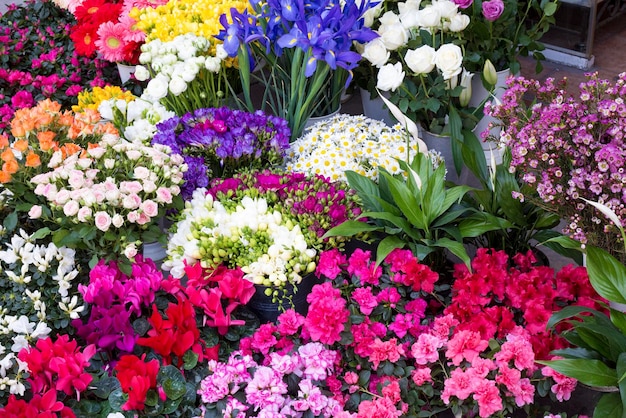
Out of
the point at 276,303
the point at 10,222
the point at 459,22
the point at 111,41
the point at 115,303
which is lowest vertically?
the point at 276,303

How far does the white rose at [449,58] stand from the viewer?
258 cm

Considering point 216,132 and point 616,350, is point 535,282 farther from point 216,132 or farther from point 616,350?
point 216,132

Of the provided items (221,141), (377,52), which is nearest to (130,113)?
(221,141)

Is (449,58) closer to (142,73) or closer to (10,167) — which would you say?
(142,73)

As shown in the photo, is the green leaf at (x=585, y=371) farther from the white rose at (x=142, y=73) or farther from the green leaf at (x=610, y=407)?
the white rose at (x=142, y=73)

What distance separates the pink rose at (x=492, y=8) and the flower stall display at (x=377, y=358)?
3.74 ft

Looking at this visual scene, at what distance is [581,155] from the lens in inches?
68.6

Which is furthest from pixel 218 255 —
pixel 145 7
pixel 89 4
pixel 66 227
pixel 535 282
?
pixel 89 4

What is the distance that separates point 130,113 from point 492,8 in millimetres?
1422

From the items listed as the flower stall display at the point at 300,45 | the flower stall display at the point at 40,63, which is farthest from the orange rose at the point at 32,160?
the flower stall display at the point at 40,63

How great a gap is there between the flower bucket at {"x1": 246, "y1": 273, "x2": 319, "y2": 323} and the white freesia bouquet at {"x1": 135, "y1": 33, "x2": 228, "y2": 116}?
2.97 ft

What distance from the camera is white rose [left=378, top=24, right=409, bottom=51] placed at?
8.88ft

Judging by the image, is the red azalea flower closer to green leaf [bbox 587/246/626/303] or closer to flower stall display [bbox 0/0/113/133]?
green leaf [bbox 587/246/626/303]

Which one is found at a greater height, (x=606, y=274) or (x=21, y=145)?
(x=21, y=145)
